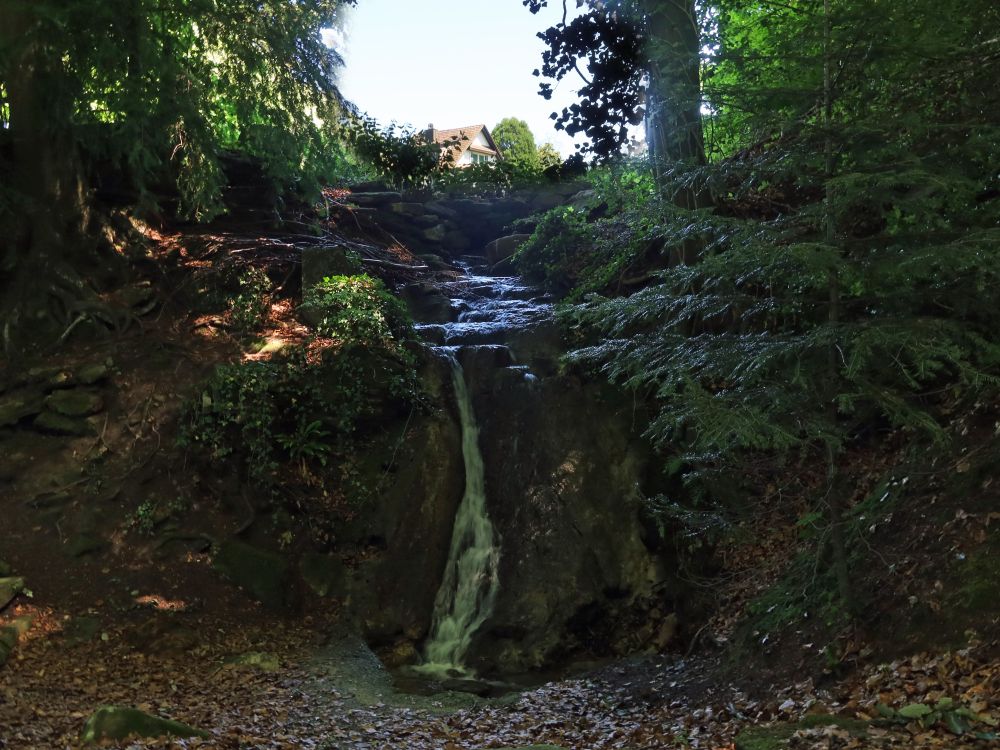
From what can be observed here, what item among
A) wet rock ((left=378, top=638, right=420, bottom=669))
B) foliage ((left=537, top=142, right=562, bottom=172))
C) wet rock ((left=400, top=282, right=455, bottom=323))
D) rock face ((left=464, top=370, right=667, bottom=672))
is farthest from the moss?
wet rock ((left=400, top=282, right=455, bottom=323))

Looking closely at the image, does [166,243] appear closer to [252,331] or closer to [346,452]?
[252,331]

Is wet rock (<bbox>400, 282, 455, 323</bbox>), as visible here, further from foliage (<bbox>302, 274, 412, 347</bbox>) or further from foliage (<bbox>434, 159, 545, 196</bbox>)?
foliage (<bbox>434, 159, 545, 196</bbox>)

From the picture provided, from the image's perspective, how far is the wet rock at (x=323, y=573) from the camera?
915 centimetres

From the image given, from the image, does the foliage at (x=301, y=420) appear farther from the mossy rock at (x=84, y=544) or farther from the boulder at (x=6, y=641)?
the boulder at (x=6, y=641)

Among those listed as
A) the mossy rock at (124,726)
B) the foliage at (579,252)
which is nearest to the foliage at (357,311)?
the foliage at (579,252)

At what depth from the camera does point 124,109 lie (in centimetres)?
959

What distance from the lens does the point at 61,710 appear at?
19.7 feet

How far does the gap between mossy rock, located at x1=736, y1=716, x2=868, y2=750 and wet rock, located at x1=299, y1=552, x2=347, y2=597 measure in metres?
5.86

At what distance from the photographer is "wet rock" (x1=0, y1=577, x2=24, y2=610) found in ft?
24.3

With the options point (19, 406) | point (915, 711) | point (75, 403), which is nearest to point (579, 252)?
point (75, 403)

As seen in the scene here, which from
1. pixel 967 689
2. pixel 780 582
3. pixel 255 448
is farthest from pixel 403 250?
pixel 967 689

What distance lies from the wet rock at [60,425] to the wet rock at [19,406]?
147 millimetres

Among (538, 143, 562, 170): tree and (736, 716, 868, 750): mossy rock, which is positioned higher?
(538, 143, 562, 170): tree

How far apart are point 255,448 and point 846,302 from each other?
7.23 m
